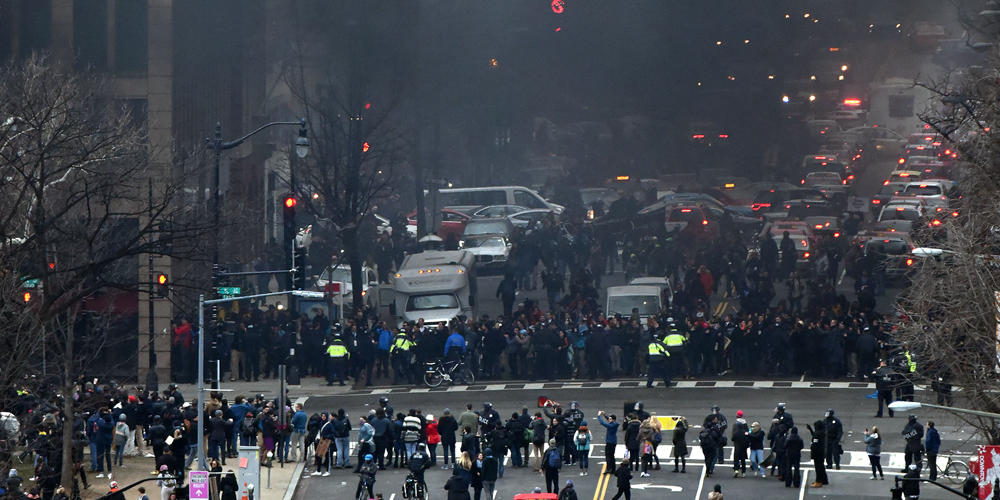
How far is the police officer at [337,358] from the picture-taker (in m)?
36.4

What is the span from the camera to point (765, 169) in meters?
71.4

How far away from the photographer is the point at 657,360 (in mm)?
34875

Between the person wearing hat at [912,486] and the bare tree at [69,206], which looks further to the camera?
the person wearing hat at [912,486]

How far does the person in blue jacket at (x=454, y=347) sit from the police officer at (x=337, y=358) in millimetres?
2287

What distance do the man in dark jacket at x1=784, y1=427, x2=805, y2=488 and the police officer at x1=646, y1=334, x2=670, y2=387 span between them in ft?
22.4

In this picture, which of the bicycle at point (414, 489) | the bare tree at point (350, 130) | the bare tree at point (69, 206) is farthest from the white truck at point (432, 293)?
the bicycle at point (414, 489)

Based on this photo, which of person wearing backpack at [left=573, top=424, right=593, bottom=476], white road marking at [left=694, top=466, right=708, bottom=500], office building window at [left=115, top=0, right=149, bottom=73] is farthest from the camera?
A: office building window at [left=115, top=0, right=149, bottom=73]

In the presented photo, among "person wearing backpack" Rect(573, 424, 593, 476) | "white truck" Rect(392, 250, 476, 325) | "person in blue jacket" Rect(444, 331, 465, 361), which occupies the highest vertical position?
"white truck" Rect(392, 250, 476, 325)

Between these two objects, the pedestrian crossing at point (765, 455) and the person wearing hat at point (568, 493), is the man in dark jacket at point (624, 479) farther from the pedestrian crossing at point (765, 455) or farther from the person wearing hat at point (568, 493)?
the pedestrian crossing at point (765, 455)

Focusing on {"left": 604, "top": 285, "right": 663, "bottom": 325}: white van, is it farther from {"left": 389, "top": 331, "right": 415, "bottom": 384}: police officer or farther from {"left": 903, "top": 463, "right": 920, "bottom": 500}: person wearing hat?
{"left": 903, "top": 463, "right": 920, "bottom": 500}: person wearing hat

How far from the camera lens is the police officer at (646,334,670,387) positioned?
3478 cm

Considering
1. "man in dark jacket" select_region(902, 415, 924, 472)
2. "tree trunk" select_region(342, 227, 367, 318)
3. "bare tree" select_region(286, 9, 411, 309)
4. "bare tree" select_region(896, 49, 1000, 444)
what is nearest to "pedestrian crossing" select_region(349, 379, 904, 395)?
"tree trunk" select_region(342, 227, 367, 318)

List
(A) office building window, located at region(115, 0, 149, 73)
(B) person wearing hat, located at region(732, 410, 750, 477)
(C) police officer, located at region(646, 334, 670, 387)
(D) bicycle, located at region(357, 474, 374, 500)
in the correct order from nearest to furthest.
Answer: (D) bicycle, located at region(357, 474, 374, 500) < (B) person wearing hat, located at region(732, 410, 750, 477) < (C) police officer, located at region(646, 334, 670, 387) < (A) office building window, located at region(115, 0, 149, 73)

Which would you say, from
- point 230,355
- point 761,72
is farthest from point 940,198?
point 761,72
